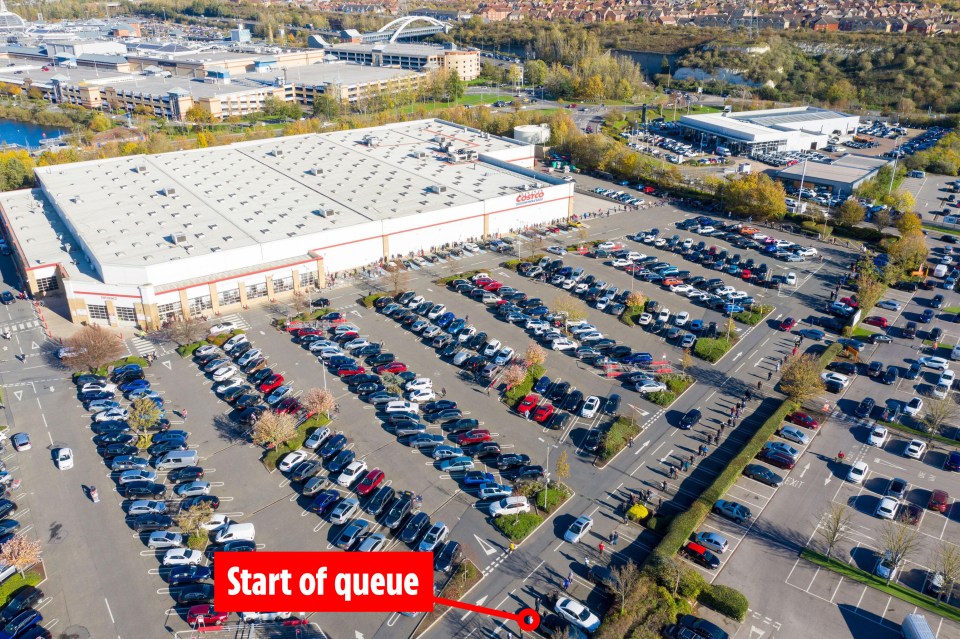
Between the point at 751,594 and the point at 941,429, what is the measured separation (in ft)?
50.7

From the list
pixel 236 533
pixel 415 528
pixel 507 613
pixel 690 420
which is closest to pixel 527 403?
pixel 690 420

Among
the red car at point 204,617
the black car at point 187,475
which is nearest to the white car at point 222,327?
the black car at point 187,475

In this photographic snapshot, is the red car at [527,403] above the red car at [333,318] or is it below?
below

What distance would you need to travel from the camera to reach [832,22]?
143 m

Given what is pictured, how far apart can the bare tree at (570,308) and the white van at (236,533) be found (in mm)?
21887

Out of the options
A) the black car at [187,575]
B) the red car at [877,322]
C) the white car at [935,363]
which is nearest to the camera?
the black car at [187,575]

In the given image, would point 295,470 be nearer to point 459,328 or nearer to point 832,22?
point 459,328

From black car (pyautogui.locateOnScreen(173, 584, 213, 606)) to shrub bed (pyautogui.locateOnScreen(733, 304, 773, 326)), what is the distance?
32125 mm

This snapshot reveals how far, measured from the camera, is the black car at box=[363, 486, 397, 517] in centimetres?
2591

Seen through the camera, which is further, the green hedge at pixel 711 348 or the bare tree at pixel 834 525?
the green hedge at pixel 711 348

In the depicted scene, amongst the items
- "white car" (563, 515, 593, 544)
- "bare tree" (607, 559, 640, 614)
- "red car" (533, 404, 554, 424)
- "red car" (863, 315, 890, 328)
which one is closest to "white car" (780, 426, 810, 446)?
"red car" (533, 404, 554, 424)

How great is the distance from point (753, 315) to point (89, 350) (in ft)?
122

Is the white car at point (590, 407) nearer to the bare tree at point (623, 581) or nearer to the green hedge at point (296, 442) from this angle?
the bare tree at point (623, 581)

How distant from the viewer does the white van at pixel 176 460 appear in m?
28.3
